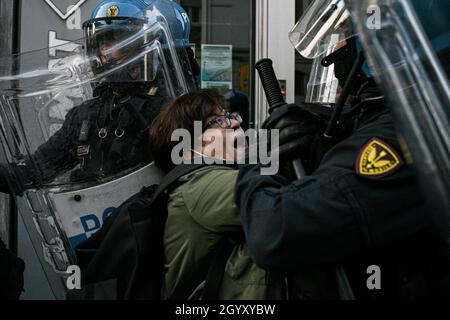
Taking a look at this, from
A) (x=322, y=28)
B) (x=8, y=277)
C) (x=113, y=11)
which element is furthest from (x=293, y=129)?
(x=113, y=11)

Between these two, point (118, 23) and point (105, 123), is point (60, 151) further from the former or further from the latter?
point (118, 23)

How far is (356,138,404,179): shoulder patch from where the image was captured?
100 centimetres

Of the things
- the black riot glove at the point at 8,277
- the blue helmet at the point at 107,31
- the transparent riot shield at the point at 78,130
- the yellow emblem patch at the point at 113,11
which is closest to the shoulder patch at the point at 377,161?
the transparent riot shield at the point at 78,130

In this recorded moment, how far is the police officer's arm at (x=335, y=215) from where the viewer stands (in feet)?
3.25

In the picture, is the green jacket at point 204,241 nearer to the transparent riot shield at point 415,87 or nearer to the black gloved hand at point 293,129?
the black gloved hand at point 293,129

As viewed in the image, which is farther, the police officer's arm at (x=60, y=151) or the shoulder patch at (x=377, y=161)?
the police officer's arm at (x=60, y=151)

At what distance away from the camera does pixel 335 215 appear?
3.27 feet

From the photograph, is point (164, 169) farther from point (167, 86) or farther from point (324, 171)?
point (324, 171)

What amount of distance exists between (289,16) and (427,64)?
2.31m

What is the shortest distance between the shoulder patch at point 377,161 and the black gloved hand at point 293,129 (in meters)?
0.17

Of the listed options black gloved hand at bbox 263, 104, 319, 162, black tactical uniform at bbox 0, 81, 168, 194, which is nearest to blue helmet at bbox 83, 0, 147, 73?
black tactical uniform at bbox 0, 81, 168, 194

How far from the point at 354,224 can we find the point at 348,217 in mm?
19

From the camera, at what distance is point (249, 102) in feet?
10.0
